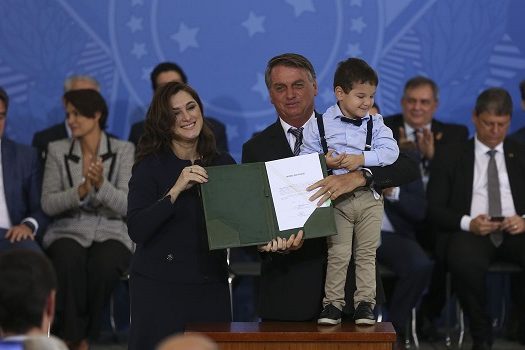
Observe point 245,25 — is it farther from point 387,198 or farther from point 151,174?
point 151,174

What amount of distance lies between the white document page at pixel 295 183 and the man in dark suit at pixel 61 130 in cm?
355

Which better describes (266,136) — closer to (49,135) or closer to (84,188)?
(84,188)

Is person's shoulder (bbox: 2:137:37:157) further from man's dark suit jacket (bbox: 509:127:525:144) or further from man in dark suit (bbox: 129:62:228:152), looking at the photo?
man's dark suit jacket (bbox: 509:127:525:144)

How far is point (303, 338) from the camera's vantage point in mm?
4398

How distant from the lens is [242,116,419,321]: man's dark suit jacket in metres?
4.80

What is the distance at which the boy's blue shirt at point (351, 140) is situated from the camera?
15.5ft

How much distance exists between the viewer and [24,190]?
757 centimetres

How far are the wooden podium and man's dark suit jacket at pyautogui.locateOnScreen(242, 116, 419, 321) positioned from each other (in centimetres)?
31

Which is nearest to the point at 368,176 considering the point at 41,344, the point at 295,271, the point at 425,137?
the point at 295,271

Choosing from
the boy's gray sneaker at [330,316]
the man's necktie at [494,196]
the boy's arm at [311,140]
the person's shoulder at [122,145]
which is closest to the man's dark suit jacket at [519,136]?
the man's necktie at [494,196]

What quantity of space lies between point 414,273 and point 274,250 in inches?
112

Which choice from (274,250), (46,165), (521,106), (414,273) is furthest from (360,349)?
(521,106)

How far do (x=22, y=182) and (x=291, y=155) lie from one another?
3132 millimetres

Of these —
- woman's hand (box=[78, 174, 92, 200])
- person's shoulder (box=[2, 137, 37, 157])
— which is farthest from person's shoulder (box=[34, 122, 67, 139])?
woman's hand (box=[78, 174, 92, 200])
